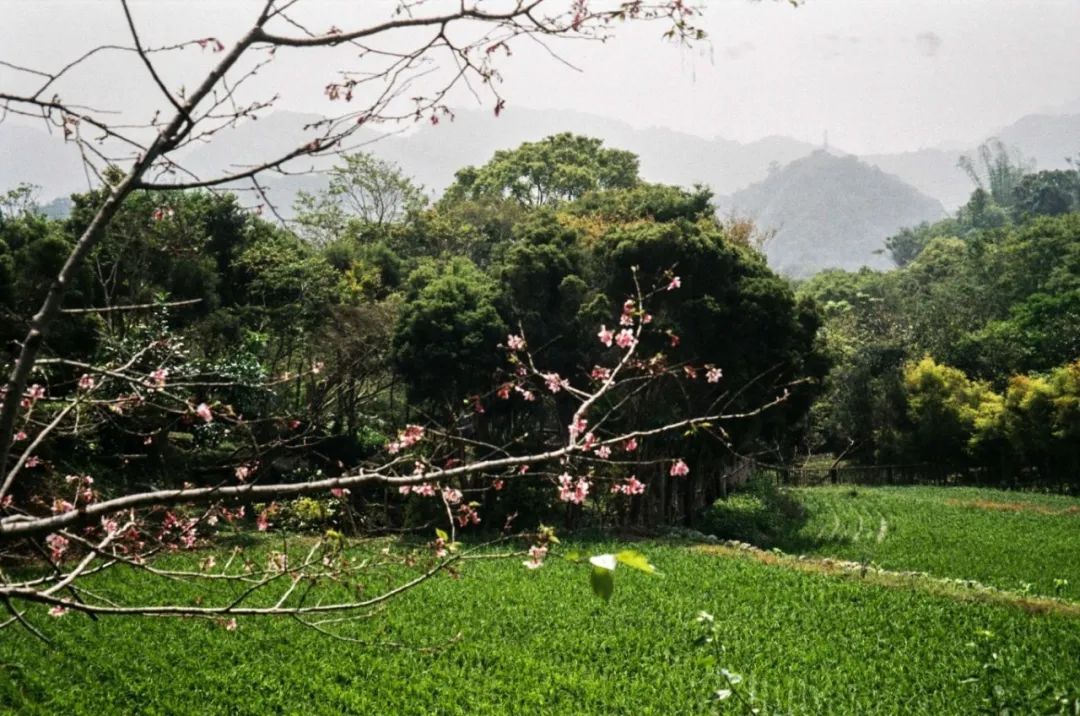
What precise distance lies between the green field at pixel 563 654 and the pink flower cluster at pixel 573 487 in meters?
3.46

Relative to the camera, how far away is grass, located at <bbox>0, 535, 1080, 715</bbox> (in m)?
7.68

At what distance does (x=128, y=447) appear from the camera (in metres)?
14.9

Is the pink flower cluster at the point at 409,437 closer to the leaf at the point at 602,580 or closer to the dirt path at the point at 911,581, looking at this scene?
the leaf at the point at 602,580

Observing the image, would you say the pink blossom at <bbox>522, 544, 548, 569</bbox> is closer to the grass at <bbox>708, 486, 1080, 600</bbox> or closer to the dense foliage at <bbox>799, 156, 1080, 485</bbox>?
the grass at <bbox>708, 486, 1080, 600</bbox>

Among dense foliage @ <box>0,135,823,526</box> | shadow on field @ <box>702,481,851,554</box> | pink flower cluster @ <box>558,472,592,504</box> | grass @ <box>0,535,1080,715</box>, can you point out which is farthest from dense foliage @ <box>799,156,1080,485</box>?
pink flower cluster @ <box>558,472,592,504</box>

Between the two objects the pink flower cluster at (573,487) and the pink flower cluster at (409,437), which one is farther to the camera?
the pink flower cluster at (409,437)

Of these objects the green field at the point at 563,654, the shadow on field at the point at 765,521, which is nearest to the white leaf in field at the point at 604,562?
the green field at the point at 563,654

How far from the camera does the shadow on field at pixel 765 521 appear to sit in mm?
19328

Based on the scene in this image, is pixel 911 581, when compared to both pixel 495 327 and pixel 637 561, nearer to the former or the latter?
pixel 495 327

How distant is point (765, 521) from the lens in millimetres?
21609

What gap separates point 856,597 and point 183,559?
1058 cm

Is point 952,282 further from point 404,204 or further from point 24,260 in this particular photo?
point 24,260

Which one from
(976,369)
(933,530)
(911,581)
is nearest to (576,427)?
(911,581)

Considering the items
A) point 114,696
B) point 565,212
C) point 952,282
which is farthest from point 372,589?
point 952,282
